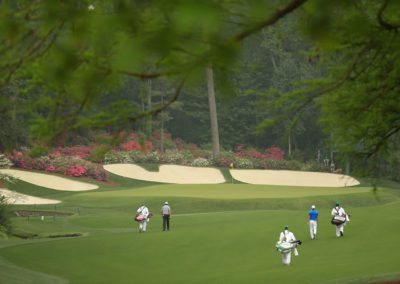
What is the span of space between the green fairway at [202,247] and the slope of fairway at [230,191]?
8.60 ft

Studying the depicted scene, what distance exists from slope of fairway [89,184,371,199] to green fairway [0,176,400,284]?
2621 millimetres

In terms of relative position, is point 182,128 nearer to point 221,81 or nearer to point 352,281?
point 352,281

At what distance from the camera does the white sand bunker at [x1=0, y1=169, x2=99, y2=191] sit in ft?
171

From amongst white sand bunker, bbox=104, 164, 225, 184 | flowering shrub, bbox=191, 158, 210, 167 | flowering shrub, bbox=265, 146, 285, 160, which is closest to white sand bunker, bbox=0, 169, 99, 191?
white sand bunker, bbox=104, 164, 225, 184

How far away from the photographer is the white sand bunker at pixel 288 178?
59.3m

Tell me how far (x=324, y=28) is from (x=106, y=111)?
2.88m

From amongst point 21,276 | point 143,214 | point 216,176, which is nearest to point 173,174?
point 216,176

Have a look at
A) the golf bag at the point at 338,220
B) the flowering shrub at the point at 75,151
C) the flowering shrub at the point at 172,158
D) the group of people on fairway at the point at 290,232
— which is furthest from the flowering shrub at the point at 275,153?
the golf bag at the point at 338,220

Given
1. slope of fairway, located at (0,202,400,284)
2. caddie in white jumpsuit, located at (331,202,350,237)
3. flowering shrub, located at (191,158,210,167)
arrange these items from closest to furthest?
slope of fairway, located at (0,202,400,284)
caddie in white jumpsuit, located at (331,202,350,237)
flowering shrub, located at (191,158,210,167)

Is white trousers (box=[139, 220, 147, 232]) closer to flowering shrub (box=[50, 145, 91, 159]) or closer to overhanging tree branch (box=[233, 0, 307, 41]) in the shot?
overhanging tree branch (box=[233, 0, 307, 41])

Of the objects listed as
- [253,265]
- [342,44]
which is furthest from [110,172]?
[342,44]

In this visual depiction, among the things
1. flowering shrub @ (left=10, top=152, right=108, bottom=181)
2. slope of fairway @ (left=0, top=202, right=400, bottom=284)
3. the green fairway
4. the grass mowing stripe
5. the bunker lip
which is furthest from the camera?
the bunker lip

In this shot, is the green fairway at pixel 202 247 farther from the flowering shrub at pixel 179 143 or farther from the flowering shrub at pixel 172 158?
the flowering shrub at pixel 179 143

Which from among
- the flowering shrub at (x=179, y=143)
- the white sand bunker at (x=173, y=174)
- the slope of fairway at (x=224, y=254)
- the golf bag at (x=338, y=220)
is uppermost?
the flowering shrub at (x=179, y=143)
